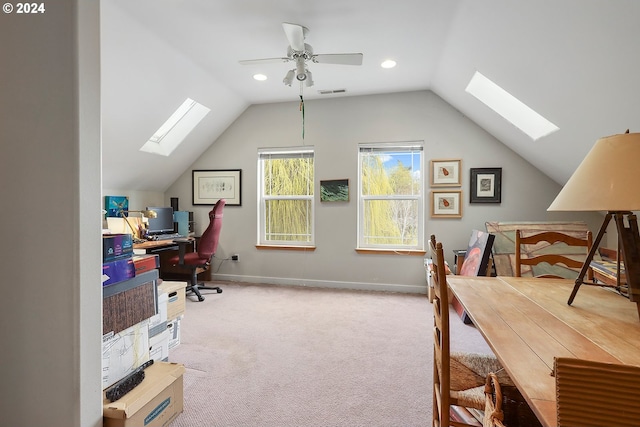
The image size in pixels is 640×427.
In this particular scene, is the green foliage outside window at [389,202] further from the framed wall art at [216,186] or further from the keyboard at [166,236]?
the keyboard at [166,236]

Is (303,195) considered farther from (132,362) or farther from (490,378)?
(490,378)

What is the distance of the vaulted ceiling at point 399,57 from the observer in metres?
1.78

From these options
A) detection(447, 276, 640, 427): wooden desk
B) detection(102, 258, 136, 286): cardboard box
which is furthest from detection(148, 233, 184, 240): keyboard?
detection(447, 276, 640, 427): wooden desk

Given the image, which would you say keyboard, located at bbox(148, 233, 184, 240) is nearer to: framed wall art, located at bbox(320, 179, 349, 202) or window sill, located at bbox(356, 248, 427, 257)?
framed wall art, located at bbox(320, 179, 349, 202)

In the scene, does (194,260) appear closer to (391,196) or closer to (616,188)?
(391,196)

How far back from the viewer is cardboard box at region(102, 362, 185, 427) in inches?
51.3

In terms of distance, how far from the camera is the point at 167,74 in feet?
10.2

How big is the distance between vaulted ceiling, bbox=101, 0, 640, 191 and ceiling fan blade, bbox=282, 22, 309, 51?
0.19 meters

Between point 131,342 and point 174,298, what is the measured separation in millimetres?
703

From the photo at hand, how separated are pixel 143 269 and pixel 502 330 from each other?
1.75 metres

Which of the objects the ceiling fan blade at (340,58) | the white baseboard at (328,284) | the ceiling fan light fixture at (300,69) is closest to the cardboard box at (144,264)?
the ceiling fan light fixture at (300,69)

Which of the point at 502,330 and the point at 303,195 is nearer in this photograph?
the point at 502,330

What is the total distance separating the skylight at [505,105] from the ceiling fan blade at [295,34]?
177 centimetres

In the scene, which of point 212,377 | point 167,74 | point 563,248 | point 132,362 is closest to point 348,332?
point 212,377
